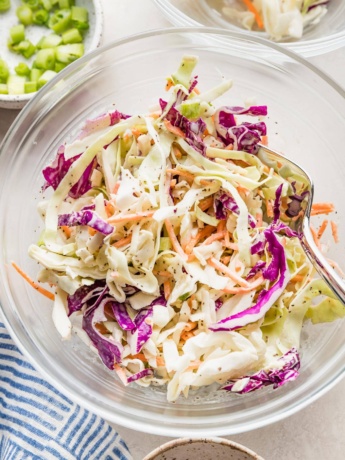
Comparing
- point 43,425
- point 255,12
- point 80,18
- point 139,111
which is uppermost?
point 255,12

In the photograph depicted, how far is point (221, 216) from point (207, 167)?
0.11 metres

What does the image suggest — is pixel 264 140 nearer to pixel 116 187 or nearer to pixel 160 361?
pixel 116 187

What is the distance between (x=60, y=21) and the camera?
2.13 m

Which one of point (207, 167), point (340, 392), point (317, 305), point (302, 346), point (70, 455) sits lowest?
point (70, 455)

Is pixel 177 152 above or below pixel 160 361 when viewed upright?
above

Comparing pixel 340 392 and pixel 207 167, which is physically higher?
pixel 207 167

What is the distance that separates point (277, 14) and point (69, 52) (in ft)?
1.82

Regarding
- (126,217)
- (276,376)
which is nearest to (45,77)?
(126,217)

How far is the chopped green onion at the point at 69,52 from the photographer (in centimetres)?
207

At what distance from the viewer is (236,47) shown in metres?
1.79

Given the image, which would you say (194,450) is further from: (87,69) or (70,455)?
(87,69)

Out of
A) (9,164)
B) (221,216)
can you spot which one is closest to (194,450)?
(221,216)

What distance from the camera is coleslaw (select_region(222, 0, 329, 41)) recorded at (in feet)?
6.44

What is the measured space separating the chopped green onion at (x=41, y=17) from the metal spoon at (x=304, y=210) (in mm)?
836
